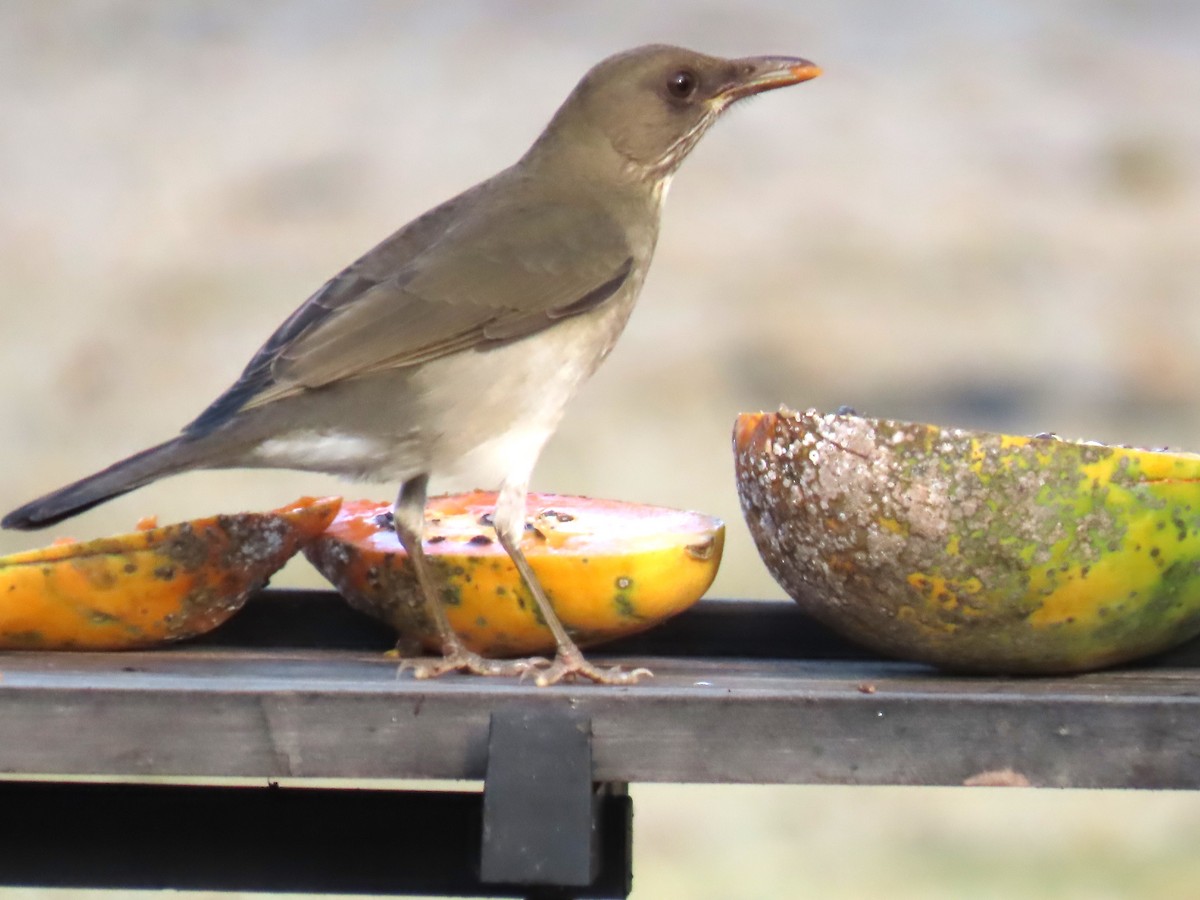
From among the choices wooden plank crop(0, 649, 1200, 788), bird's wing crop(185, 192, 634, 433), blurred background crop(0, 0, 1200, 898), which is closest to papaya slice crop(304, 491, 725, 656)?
bird's wing crop(185, 192, 634, 433)

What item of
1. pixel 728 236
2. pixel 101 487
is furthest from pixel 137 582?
pixel 728 236

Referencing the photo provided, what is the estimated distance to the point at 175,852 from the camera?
1.92 m

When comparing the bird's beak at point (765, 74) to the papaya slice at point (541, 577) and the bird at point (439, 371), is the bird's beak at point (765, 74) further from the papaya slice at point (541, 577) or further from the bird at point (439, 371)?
the papaya slice at point (541, 577)

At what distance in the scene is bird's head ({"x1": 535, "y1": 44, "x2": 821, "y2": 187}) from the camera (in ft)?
8.38

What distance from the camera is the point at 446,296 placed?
2.29 metres

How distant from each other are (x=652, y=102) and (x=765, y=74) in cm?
18

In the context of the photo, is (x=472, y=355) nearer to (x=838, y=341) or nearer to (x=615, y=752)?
(x=615, y=752)

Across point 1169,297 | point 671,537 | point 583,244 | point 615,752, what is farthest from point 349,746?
point 1169,297

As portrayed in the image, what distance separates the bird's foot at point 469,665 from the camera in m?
1.95

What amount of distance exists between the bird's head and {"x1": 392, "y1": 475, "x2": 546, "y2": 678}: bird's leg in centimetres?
65

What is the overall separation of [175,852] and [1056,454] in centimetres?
110

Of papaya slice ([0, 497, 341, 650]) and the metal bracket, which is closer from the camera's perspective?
the metal bracket

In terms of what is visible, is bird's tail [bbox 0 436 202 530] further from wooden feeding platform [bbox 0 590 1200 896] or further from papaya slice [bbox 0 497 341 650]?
wooden feeding platform [bbox 0 590 1200 896]

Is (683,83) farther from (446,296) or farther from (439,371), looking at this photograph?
(439,371)
